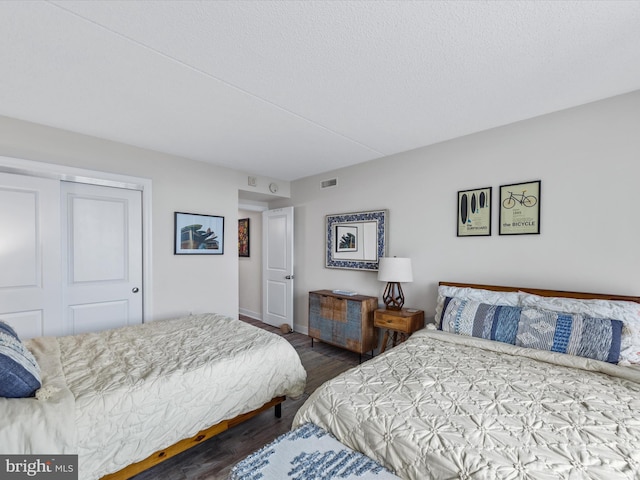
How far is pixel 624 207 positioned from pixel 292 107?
105 inches

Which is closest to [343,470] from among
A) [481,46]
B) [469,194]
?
[481,46]

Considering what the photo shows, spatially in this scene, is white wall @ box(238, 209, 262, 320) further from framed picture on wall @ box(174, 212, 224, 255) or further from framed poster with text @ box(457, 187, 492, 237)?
framed poster with text @ box(457, 187, 492, 237)

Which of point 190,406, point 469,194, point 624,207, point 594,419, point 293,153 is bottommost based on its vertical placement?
point 190,406

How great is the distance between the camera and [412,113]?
2.47 m

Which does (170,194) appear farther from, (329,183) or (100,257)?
(329,183)

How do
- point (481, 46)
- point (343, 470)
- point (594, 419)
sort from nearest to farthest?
point (343, 470) < point (594, 419) < point (481, 46)

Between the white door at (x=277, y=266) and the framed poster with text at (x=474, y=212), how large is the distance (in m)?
2.55

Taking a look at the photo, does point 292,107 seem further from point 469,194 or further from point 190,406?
point 190,406

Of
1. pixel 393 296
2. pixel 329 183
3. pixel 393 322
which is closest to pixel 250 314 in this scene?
pixel 329 183

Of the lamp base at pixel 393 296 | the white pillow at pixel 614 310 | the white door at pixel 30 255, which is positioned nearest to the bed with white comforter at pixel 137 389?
the white door at pixel 30 255

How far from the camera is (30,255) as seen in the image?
2.71 m

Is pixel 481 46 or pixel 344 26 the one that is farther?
pixel 481 46

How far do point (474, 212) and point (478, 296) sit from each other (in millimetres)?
857

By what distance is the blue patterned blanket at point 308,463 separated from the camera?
1.14 m
